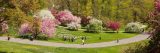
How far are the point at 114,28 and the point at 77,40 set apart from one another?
17049 mm

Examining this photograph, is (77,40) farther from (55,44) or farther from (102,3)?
(102,3)

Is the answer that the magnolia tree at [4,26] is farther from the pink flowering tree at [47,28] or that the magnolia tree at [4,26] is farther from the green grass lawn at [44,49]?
the pink flowering tree at [47,28]

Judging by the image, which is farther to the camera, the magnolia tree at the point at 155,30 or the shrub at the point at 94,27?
the shrub at the point at 94,27

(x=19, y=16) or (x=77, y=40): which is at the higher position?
(x=19, y=16)

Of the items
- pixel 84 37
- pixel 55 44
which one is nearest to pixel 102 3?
pixel 84 37

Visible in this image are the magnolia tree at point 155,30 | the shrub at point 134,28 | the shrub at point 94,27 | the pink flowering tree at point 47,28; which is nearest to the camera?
the magnolia tree at point 155,30

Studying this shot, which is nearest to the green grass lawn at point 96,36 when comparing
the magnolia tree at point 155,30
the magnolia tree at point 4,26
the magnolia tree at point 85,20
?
the magnolia tree at point 85,20

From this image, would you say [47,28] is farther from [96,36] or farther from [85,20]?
[85,20]

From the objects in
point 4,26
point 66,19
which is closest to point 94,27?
point 66,19

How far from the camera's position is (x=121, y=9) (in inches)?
3954

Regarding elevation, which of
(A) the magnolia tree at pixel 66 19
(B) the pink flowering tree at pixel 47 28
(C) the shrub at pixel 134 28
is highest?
(A) the magnolia tree at pixel 66 19

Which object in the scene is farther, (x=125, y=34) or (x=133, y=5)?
(x=133, y=5)

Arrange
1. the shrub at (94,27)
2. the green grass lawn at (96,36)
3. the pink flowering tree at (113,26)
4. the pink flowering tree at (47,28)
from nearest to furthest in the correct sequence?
1. the pink flowering tree at (47,28)
2. the green grass lawn at (96,36)
3. the shrub at (94,27)
4. the pink flowering tree at (113,26)

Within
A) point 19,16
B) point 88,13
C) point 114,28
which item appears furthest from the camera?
point 88,13
